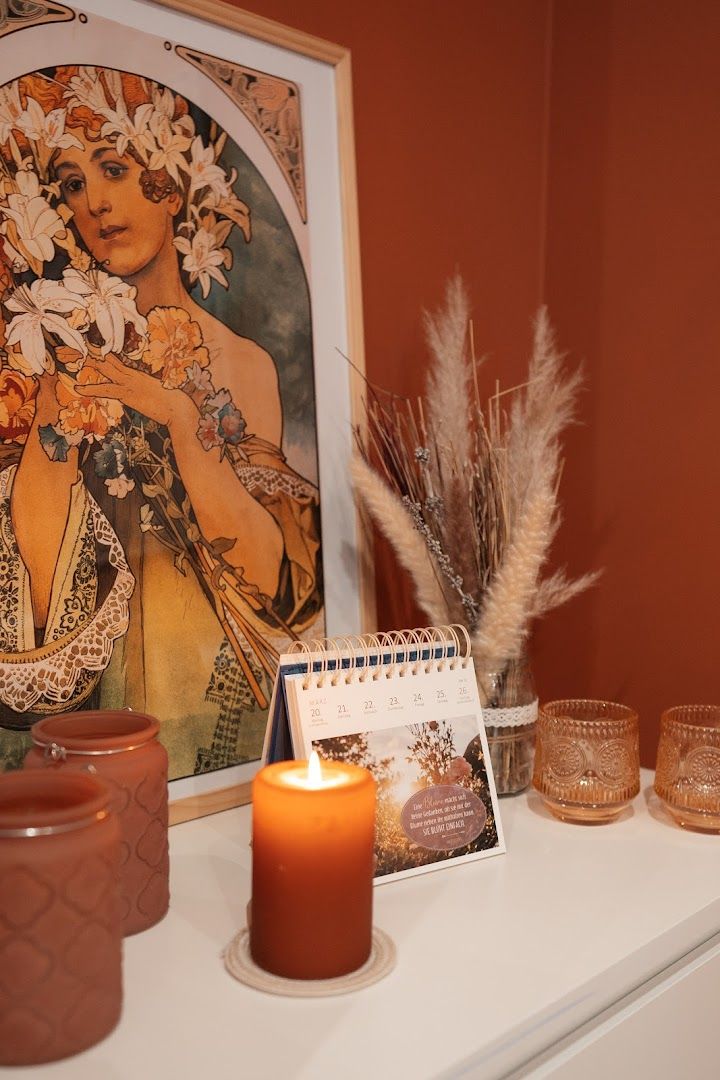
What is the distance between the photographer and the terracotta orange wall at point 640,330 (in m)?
1.39

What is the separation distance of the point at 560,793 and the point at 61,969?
63cm

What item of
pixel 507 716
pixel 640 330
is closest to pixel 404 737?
pixel 507 716

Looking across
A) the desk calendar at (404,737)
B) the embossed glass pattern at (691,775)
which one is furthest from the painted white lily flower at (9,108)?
the embossed glass pattern at (691,775)

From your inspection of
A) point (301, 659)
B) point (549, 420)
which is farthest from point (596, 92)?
point (301, 659)

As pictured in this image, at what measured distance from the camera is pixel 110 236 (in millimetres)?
1029

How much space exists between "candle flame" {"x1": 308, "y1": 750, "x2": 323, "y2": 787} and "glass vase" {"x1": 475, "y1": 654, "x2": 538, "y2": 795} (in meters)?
0.41

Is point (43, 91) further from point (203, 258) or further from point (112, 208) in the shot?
point (203, 258)

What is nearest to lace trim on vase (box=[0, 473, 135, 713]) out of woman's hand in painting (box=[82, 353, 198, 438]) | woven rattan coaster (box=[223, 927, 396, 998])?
woman's hand in painting (box=[82, 353, 198, 438])

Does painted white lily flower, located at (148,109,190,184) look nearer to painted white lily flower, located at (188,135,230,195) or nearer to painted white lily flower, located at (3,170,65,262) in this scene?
painted white lily flower, located at (188,135,230,195)

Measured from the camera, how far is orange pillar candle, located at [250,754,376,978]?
747 mm

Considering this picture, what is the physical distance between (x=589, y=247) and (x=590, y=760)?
82 cm

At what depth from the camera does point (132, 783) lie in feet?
2.72

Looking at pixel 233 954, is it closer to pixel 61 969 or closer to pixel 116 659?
pixel 61 969

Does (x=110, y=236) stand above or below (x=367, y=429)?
above
